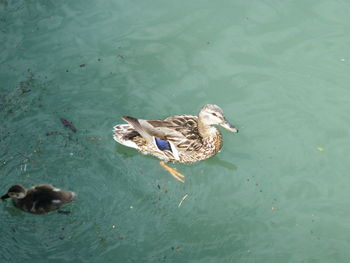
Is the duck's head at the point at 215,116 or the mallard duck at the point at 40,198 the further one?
the duck's head at the point at 215,116

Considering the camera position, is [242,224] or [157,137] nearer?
[242,224]

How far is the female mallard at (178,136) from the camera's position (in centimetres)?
541

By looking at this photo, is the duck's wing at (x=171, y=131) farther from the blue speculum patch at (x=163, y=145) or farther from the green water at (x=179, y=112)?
the green water at (x=179, y=112)

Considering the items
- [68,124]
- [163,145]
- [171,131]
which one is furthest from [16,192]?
[171,131]

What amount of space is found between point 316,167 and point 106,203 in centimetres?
240

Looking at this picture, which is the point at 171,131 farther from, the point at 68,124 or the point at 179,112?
the point at 68,124

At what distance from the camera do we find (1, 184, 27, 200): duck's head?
4780 mm

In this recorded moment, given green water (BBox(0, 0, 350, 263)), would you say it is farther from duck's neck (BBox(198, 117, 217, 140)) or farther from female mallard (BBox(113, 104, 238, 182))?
duck's neck (BBox(198, 117, 217, 140))

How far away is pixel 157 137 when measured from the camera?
5453 millimetres

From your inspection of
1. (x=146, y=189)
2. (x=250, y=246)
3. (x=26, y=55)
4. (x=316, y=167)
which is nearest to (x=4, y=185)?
(x=146, y=189)

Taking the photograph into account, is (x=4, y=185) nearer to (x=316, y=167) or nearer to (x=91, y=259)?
(x=91, y=259)

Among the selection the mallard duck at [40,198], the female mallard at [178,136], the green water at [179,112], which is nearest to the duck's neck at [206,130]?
the female mallard at [178,136]

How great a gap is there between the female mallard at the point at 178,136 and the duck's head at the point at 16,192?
4.18ft

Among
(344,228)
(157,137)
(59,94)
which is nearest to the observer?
(344,228)
